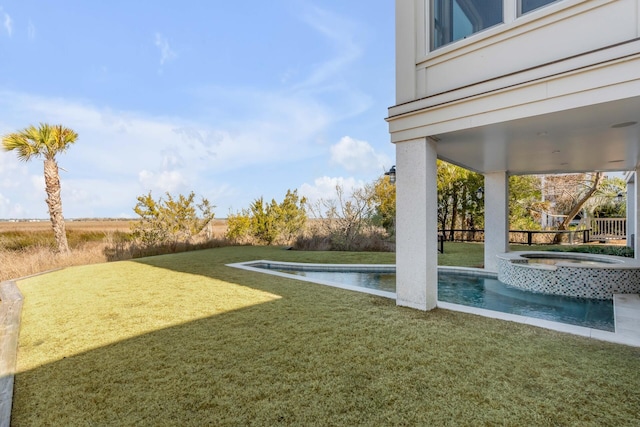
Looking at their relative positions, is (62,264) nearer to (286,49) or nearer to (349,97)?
(286,49)

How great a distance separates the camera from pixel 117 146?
17.5 metres

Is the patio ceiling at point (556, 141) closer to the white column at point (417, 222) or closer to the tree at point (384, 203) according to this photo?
the white column at point (417, 222)

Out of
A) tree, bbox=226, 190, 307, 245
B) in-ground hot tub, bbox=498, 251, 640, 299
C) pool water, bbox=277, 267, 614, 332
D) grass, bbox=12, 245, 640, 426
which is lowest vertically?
pool water, bbox=277, 267, 614, 332

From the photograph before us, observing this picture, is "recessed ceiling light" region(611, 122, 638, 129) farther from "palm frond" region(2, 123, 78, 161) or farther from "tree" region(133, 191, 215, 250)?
"palm frond" region(2, 123, 78, 161)

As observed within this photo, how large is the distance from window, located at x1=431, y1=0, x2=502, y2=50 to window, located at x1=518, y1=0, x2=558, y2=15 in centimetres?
24

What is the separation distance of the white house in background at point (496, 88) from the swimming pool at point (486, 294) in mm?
1807

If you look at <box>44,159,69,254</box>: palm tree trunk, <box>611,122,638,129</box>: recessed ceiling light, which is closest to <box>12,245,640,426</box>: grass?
<box>611,122,638,129</box>: recessed ceiling light

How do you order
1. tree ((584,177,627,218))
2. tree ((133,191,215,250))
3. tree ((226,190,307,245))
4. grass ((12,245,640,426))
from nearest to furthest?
grass ((12,245,640,426)) < tree ((133,191,215,250)) < tree ((226,190,307,245)) < tree ((584,177,627,218))

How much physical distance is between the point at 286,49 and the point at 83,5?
7.84 metres

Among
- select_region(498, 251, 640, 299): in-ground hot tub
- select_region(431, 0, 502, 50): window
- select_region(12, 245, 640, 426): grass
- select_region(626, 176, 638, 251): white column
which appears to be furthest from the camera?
select_region(626, 176, 638, 251): white column

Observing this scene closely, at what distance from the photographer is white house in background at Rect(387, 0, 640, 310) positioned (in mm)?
3457

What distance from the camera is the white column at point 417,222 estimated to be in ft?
15.7

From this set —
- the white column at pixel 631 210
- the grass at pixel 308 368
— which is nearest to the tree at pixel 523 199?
the white column at pixel 631 210

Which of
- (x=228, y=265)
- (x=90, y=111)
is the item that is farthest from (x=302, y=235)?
(x=90, y=111)
